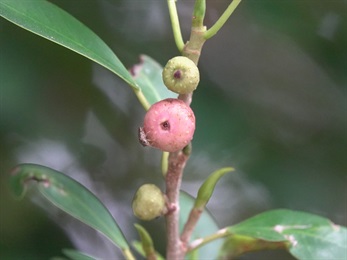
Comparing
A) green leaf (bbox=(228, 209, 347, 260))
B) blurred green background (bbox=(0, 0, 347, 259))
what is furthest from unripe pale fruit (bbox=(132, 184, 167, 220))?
blurred green background (bbox=(0, 0, 347, 259))

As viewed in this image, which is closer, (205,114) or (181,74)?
(181,74)

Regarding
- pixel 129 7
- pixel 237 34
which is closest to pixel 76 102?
pixel 129 7

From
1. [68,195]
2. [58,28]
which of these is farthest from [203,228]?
[58,28]

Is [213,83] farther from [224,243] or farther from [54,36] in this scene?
[54,36]

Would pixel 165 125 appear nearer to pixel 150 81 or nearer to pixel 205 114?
pixel 150 81

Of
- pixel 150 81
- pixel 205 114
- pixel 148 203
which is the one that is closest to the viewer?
pixel 148 203

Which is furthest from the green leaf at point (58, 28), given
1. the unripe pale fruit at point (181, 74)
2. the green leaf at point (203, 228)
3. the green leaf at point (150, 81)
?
the green leaf at point (203, 228)
